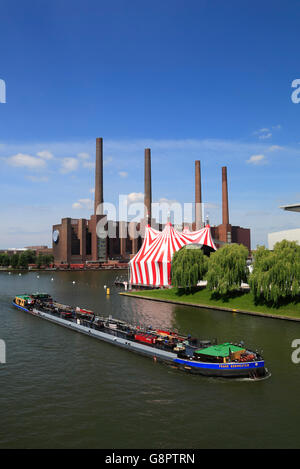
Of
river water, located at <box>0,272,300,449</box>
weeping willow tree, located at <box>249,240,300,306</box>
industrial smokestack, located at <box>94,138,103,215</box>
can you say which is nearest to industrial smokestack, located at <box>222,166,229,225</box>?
industrial smokestack, located at <box>94,138,103,215</box>

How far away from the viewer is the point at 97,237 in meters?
→ 162

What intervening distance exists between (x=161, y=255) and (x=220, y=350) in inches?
1723

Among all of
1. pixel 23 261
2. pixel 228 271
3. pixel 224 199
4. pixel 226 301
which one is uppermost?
pixel 224 199

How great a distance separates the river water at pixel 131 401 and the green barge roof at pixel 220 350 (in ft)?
5.63

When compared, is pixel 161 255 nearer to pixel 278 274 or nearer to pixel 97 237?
pixel 278 274

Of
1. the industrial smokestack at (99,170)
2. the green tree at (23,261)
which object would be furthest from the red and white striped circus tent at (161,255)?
the green tree at (23,261)

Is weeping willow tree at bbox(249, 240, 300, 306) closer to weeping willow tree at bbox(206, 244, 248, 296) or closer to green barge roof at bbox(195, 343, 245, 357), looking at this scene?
weeping willow tree at bbox(206, 244, 248, 296)

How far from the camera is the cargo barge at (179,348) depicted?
2280 centimetres

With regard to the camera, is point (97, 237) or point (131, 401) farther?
point (97, 237)

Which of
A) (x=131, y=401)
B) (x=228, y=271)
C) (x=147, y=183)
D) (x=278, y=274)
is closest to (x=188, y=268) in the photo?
(x=228, y=271)

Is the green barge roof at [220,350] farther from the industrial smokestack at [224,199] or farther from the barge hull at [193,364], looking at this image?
the industrial smokestack at [224,199]

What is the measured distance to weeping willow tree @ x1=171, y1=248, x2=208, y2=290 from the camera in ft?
188

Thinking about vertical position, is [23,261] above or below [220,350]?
above

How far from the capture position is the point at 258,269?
44.8 m
